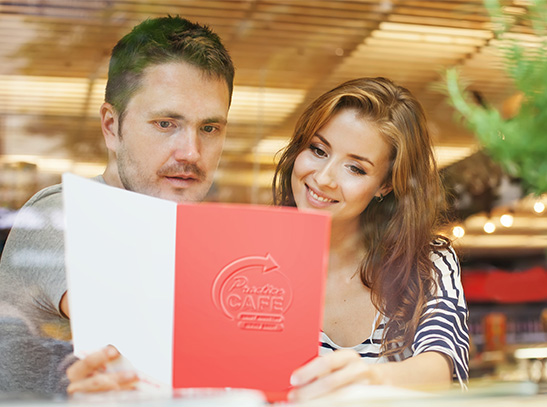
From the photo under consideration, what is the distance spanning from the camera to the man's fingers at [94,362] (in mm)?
1122

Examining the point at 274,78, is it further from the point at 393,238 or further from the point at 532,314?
the point at 532,314

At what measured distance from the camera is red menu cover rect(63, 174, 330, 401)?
104 centimetres

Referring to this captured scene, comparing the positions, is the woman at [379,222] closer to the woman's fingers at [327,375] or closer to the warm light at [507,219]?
the woman's fingers at [327,375]

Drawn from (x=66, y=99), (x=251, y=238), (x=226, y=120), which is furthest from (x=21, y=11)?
(x=251, y=238)

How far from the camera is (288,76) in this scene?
2715 millimetres

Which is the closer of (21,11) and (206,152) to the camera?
(206,152)

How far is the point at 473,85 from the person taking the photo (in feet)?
6.28

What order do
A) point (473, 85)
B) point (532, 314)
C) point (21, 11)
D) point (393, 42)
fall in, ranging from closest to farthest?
point (473, 85), point (21, 11), point (393, 42), point (532, 314)

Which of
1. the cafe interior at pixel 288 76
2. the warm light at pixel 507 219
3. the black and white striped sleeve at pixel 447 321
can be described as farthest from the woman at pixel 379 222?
the warm light at pixel 507 219

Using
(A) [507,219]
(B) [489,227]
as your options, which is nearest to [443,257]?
(A) [507,219]

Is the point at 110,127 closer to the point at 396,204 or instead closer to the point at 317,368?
the point at 396,204

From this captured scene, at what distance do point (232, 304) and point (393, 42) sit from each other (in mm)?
2322

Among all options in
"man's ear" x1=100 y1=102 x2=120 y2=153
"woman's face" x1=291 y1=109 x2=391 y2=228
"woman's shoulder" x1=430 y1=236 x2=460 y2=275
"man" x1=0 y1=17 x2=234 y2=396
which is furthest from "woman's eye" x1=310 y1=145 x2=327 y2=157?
"man's ear" x1=100 y1=102 x2=120 y2=153

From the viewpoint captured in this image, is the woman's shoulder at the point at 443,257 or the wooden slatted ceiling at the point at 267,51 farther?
the wooden slatted ceiling at the point at 267,51
